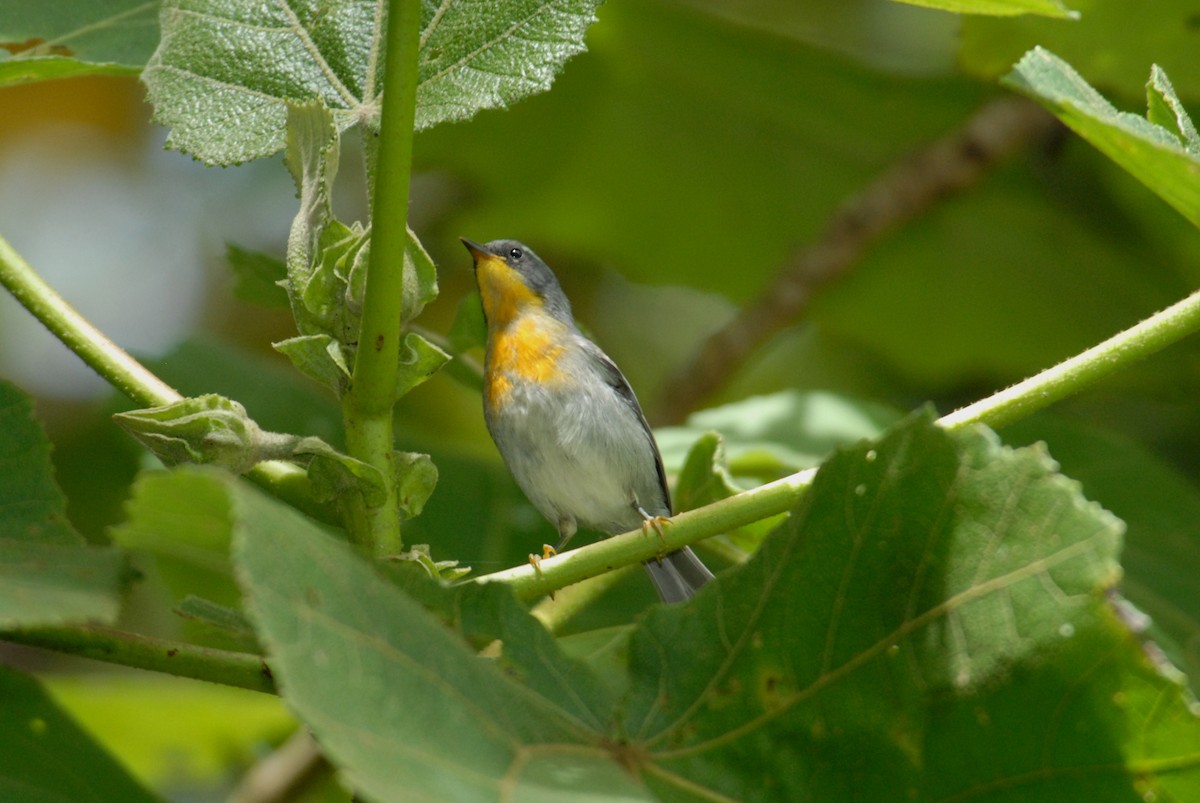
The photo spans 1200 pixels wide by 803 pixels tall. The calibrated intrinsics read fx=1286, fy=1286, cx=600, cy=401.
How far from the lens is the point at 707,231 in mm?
4664

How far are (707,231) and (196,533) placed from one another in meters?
3.37

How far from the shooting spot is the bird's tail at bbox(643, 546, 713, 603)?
3.13 meters

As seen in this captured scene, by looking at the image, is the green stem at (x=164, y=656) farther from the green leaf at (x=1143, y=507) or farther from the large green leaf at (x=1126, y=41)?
the large green leaf at (x=1126, y=41)

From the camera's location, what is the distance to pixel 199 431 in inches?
64.8

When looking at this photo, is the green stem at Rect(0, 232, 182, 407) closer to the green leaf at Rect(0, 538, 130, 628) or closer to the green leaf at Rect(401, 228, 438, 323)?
the green leaf at Rect(0, 538, 130, 628)

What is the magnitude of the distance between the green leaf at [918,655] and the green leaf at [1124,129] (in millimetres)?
436

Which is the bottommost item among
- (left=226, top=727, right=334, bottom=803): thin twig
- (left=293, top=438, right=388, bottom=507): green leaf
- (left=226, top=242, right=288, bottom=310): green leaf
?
(left=226, top=727, right=334, bottom=803): thin twig

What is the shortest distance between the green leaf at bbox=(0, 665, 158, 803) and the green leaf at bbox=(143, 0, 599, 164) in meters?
1.06

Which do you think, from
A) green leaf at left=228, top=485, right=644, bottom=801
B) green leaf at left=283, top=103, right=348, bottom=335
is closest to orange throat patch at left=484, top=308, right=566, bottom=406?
green leaf at left=283, top=103, right=348, bottom=335

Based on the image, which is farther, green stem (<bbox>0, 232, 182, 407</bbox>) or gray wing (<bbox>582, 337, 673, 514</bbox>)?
gray wing (<bbox>582, 337, 673, 514</bbox>)

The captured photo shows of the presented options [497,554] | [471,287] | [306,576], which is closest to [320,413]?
[497,554]

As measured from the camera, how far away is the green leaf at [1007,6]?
1.84m

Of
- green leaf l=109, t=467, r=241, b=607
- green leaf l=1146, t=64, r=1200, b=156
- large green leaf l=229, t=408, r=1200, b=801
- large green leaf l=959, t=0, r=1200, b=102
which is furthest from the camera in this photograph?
large green leaf l=959, t=0, r=1200, b=102

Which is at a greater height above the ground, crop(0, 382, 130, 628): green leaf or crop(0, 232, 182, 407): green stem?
crop(0, 232, 182, 407): green stem
